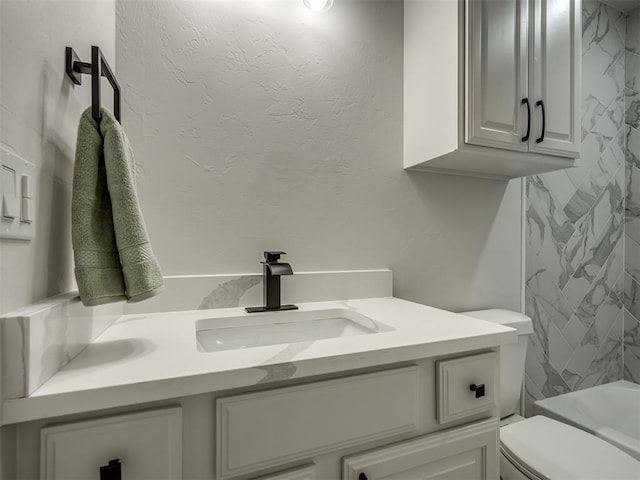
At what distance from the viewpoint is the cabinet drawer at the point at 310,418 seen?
0.55 m

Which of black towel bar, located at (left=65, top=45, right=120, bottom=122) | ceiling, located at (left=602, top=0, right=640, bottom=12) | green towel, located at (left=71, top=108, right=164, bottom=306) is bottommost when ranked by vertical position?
green towel, located at (left=71, top=108, right=164, bottom=306)

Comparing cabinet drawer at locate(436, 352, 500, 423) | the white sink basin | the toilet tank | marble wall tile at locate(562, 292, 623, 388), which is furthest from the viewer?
marble wall tile at locate(562, 292, 623, 388)

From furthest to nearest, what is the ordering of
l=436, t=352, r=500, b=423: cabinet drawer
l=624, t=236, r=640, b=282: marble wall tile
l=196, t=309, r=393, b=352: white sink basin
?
l=624, t=236, r=640, b=282: marble wall tile, l=196, t=309, r=393, b=352: white sink basin, l=436, t=352, r=500, b=423: cabinet drawer

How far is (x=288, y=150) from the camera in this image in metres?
1.11

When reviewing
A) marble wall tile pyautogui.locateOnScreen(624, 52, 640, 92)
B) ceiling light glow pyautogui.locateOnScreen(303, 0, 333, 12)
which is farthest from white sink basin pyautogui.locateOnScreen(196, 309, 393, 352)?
marble wall tile pyautogui.locateOnScreen(624, 52, 640, 92)

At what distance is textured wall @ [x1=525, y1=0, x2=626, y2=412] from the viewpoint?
1.59 m

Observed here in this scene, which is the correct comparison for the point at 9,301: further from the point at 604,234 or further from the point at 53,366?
the point at 604,234

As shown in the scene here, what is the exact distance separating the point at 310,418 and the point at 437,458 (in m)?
0.32

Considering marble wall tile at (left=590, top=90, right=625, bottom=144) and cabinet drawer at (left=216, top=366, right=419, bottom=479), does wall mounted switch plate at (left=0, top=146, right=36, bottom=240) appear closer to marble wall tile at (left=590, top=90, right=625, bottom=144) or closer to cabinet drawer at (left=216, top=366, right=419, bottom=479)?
cabinet drawer at (left=216, top=366, right=419, bottom=479)

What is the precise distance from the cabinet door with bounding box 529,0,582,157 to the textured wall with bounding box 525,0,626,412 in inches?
16.7

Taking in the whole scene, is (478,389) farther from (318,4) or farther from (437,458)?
(318,4)

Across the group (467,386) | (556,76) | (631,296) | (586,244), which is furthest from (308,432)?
(631,296)

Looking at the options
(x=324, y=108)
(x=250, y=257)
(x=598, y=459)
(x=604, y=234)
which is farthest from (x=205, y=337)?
(x=604, y=234)

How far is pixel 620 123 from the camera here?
1828 millimetres
